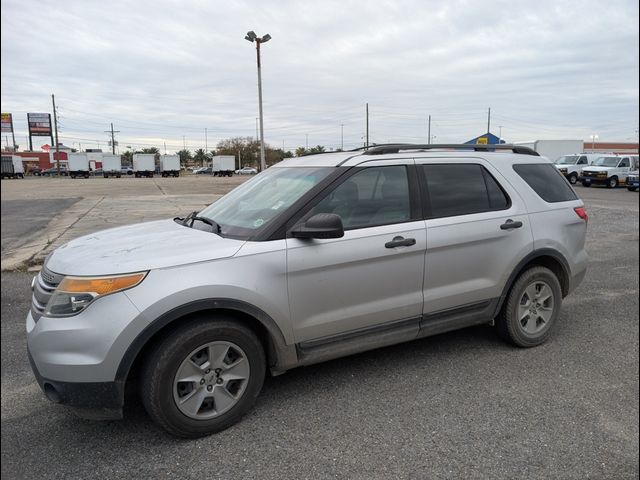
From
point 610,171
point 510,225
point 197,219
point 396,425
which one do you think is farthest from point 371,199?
point 610,171

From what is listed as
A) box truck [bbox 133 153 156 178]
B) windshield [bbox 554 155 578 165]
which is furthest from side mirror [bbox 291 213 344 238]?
box truck [bbox 133 153 156 178]

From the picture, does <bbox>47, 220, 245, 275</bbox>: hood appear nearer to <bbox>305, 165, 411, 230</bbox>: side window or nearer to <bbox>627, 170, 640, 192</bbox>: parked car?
<bbox>305, 165, 411, 230</bbox>: side window

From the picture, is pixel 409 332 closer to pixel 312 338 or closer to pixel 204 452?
pixel 312 338

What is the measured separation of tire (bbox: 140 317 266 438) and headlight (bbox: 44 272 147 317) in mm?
397

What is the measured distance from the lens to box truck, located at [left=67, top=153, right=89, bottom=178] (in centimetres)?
6222

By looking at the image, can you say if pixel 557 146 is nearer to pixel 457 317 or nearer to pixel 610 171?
pixel 610 171

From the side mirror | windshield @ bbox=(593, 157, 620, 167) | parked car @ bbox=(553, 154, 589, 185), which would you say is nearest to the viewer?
the side mirror

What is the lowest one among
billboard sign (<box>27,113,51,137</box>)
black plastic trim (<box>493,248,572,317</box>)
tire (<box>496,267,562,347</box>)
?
tire (<box>496,267,562,347</box>)

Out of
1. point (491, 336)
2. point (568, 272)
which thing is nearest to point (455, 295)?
point (491, 336)

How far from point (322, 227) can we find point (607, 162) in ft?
103

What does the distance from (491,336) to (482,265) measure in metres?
1.00

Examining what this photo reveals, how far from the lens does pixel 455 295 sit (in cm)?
367

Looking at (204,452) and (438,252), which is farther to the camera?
(438,252)

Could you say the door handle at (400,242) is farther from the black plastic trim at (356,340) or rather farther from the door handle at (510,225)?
the door handle at (510,225)
